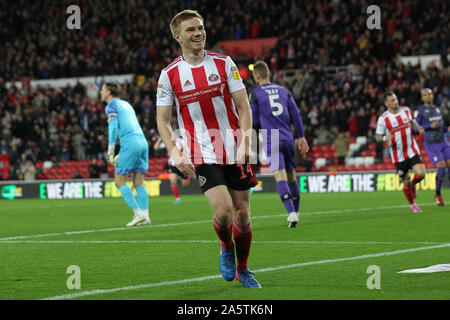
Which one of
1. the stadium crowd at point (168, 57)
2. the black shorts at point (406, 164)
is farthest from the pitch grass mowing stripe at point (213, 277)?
the stadium crowd at point (168, 57)

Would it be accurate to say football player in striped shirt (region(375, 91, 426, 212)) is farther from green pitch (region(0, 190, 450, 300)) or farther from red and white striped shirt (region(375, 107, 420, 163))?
green pitch (region(0, 190, 450, 300))

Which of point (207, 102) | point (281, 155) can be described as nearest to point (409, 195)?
point (281, 155)

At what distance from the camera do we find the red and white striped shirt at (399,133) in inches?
569

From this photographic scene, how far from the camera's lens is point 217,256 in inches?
316

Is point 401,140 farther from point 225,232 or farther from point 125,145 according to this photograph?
point 225,232

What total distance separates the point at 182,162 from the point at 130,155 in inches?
269

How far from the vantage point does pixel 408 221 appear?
1181 cm

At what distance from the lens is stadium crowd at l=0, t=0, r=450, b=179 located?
26.8 m

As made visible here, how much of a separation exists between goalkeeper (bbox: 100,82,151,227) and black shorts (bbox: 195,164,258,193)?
260 inches

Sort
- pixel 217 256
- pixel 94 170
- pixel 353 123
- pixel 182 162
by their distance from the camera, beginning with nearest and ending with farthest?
pixel 182 162 < pixel 217 256 < pixel 353 123 < pixel 94 170

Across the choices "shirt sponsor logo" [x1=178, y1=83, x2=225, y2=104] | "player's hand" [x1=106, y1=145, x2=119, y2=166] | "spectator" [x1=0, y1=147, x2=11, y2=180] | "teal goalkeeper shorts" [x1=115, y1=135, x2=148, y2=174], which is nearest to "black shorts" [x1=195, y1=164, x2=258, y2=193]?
"shirt sponsor logo" [x1=178, y1=83, x2=225, y2=104]
